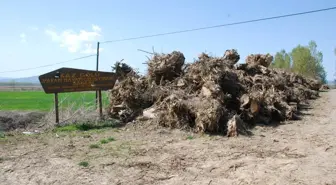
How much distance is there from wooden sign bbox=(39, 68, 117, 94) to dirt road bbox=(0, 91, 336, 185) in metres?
1.63

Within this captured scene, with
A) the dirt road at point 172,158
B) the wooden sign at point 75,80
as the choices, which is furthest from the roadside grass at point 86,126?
the wooden sign at point 75,80

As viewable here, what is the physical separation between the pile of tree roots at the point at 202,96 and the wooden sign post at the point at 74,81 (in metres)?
0.50

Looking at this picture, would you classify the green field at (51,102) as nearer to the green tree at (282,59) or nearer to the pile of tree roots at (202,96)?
the pile of tree roots at (202,96)

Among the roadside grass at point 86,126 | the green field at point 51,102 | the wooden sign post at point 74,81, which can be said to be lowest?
the roadside grass at point 86,126

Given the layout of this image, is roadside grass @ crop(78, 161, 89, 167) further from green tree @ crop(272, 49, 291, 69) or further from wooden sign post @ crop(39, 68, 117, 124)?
green tree @ crop(272, 49, 291, 69)

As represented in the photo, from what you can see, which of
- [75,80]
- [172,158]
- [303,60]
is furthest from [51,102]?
[303,60]

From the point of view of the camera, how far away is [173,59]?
10805 mm

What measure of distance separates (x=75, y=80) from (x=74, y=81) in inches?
1.7

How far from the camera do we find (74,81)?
955cm

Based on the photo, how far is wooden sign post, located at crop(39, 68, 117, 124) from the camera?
9.02 metres

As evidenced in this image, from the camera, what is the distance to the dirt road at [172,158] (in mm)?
4660

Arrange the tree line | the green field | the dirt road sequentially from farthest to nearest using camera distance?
the tree line, the green field, the dirt road

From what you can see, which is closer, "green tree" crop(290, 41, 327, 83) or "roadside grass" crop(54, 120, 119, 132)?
"roadside grass" crop(54, 120, 119, 132)

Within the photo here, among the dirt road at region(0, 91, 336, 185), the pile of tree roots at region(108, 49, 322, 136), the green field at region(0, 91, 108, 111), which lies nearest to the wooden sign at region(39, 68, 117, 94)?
the pile of tree roots at region(108, 49, 322, 136)
